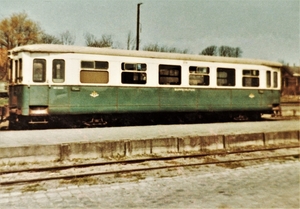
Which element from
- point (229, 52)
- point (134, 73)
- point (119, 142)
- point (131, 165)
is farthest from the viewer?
point (229, 52)

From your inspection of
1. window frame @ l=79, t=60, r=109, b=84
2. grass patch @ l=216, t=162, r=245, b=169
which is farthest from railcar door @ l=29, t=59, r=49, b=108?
grass patch @ l=216, t=162, r=245, b=169

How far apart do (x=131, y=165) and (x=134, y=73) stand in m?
5.79

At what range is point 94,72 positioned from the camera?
40.9ft

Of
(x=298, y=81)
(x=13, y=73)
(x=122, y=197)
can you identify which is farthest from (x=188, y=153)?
(x=298, y=81)

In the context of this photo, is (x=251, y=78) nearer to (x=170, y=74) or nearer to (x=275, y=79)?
(x=275, y=79)

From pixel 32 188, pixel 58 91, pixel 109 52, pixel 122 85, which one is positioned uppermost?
pixel 109 52

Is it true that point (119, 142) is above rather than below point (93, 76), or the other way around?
below

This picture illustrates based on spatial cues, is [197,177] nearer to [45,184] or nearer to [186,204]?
[186,204]

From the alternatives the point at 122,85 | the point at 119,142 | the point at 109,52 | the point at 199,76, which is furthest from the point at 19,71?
the point at 199,76

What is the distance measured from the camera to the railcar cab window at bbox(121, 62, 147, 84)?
42.5ft

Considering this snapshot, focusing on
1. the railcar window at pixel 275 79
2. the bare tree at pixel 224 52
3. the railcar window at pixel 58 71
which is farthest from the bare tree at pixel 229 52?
the railcar window at pixel 58 71

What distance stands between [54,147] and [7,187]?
208 centimetres

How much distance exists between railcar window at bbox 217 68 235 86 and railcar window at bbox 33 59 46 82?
24.8 feet

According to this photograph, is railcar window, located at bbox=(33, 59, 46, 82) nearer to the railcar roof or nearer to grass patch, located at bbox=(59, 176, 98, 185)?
the railcar roof
